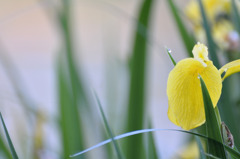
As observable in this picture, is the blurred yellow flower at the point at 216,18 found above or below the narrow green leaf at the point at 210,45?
above

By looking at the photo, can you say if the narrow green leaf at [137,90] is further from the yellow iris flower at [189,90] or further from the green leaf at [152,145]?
→ the yellow iris flower at [189,90]

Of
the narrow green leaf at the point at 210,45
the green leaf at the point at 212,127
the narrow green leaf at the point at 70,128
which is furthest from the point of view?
the narrow green leaf at the point at 70,128

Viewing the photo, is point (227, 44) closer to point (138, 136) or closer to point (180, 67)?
point (138, 136)

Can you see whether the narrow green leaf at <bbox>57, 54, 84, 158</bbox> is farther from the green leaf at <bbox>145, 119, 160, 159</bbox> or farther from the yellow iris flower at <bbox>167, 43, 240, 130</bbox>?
the yellow iris flower at <bbox>167, 43, 240, 130</bbox>

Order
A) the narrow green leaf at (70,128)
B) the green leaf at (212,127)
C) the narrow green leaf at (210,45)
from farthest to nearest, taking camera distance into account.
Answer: the narrow green leaf at (70,128) → the narrow green leaf at (210,45) → the green leaf at (212,127)

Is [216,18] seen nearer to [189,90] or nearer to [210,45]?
[210,45]

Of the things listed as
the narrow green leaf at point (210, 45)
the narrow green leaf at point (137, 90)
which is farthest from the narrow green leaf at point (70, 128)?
the narrow green leaf at point (210, 45)
